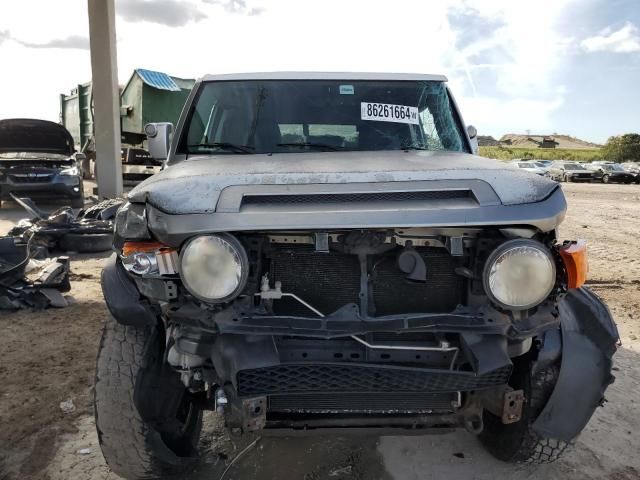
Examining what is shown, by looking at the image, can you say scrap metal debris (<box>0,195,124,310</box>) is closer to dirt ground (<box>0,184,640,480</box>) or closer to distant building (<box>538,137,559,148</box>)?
dirt ground (<box>0,184,640,480</box>)

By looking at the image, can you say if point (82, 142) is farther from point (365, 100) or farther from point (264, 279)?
point (264, 279)

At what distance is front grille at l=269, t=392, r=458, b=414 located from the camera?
2312mm

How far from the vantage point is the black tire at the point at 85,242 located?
769cm

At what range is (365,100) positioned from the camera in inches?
142

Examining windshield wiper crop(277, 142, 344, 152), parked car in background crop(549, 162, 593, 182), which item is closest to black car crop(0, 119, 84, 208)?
windshield wiper crop(277, 142, 344, 152)

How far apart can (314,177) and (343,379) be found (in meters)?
0.83

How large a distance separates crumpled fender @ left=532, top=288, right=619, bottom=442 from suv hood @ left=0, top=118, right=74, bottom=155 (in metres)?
12.7

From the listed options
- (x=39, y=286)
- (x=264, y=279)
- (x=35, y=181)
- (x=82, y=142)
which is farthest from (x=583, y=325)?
(x=82, y=142)

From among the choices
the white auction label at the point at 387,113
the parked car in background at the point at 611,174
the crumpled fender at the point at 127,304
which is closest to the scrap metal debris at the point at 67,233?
the white auction label at the point at 387,113

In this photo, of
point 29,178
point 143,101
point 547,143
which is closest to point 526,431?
point 29,178

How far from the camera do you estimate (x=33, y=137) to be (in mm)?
12727

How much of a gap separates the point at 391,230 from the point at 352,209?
0.20m

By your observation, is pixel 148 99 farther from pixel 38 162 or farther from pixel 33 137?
pixel 38 162

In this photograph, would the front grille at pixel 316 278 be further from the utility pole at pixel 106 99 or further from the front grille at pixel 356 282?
the utility pole at pixel 106 99
